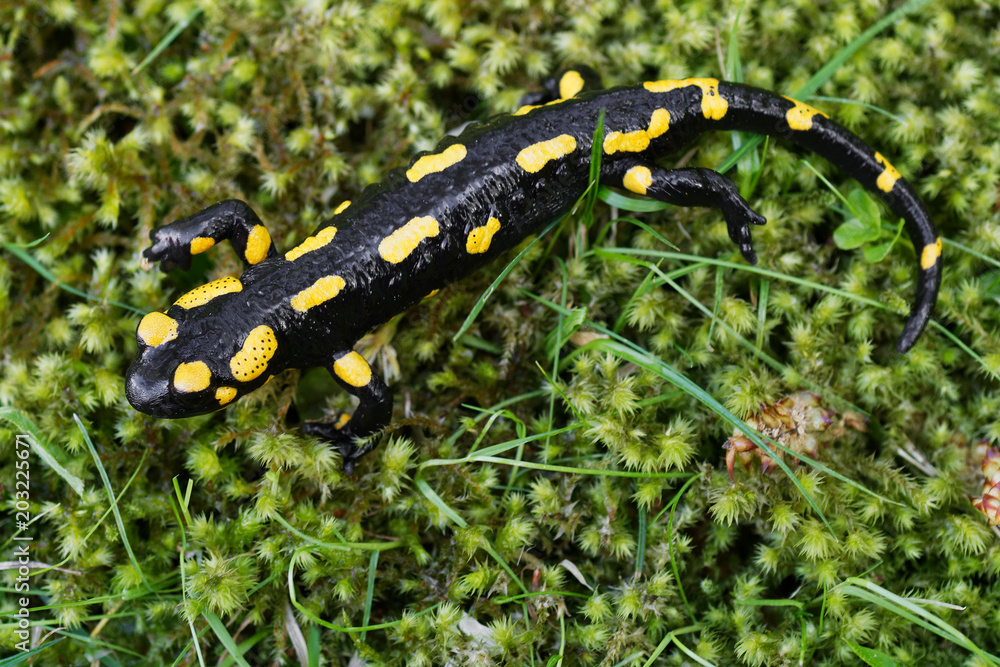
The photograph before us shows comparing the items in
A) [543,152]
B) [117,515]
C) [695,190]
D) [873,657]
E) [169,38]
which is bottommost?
[873,657]

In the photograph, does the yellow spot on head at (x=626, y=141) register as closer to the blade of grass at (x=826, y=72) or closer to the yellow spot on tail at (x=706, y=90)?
the yellow spot on tail at (x=706, y=90)

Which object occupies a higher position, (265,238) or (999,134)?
(265,238)

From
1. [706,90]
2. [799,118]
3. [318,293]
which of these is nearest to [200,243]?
[318,293]

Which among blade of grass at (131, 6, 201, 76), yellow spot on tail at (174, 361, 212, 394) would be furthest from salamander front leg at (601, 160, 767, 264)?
blade of grass at (131, 6, 201, 76)

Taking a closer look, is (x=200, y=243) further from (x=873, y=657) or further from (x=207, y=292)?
(x=873, y=657)

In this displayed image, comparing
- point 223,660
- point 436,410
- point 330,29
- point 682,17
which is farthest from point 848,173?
point 223,660

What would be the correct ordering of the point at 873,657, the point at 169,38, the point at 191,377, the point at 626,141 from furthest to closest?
the point at 169,38
the point at 626,141
the point at 191,377
the point at 873,657

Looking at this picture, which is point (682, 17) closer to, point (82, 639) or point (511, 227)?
point (511, 227)

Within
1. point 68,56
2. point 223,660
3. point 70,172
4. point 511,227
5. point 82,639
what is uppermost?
point 68,56
